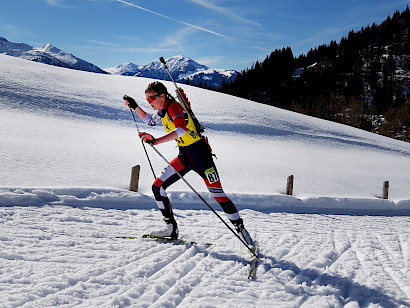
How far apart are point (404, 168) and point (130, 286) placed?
74.1 ft

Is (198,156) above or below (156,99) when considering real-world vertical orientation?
below

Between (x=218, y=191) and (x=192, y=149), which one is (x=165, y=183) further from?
(x=218, y=191)

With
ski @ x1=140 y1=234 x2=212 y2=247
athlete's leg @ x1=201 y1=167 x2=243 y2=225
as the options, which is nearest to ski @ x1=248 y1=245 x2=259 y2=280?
athlete's leg @ x1=201 y1=167 x2=243 y2=225

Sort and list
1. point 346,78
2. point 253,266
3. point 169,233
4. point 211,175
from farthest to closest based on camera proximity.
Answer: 1. point 346,78
2. point 169,233
3. point 211,175
4. point 253,266

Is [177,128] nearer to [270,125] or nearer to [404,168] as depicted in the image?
[404,168]

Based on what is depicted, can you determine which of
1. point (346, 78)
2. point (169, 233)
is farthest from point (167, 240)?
point (346, 78)

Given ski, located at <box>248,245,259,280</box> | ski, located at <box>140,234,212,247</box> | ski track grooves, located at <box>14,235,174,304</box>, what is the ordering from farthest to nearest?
ski, located at <box>140,234,212,247</box> < ski, located at <box>248,245,259,280</box> < ski track grooves, located at <box>14,235,174,304</box>

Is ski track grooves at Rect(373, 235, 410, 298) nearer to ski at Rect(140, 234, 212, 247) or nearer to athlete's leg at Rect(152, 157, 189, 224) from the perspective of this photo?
ski at Rect(140, 234, 212, 247)

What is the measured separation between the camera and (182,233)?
5473mm

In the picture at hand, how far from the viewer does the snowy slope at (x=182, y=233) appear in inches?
129

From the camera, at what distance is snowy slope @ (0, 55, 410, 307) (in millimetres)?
3270

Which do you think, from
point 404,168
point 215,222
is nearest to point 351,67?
point 404,168

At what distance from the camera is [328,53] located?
113 metres

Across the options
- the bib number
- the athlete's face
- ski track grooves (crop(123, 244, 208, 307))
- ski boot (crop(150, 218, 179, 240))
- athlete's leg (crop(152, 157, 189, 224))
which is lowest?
ski track grooves (crop(123, 244, 208, 307))
